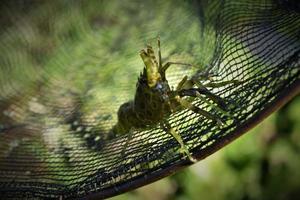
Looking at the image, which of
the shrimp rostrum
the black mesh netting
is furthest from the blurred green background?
the shrimp rostrum

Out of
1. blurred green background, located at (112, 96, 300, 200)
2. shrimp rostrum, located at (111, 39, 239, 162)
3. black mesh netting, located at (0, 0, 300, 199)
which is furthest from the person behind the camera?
blurred green background, located at (112, 96, 300, 200)

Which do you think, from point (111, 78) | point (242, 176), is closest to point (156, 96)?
point (111, 78)

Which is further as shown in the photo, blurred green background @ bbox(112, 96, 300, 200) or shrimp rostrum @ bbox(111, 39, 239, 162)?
blurred green background @ bbox(112, 96, 300, 200)

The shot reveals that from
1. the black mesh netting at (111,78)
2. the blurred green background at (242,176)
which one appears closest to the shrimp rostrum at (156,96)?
the black mesh netting at (111,78)

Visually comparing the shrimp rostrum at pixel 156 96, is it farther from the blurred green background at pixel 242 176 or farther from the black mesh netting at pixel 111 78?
the blurred green background at pixel 242 176

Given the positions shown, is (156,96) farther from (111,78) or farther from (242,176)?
(242,176)

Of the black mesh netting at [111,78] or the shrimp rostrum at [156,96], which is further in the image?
the shrimp rostrum at [156,96]

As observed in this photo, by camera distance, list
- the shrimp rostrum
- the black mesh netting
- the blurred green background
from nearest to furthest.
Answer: the black mesh netting
the shrimp rostrum
the blurred green background

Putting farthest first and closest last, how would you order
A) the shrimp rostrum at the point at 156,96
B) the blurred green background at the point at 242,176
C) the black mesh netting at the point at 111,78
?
the blurred green background at the point at 242,176, the shrimp rostrum at the point at 156,96, the black mesh netting at the point at 111,78

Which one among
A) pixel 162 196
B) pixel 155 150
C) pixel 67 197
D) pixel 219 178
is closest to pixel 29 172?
pixel 67 197

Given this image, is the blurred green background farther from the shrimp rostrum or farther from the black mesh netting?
the shrimp rostrum
